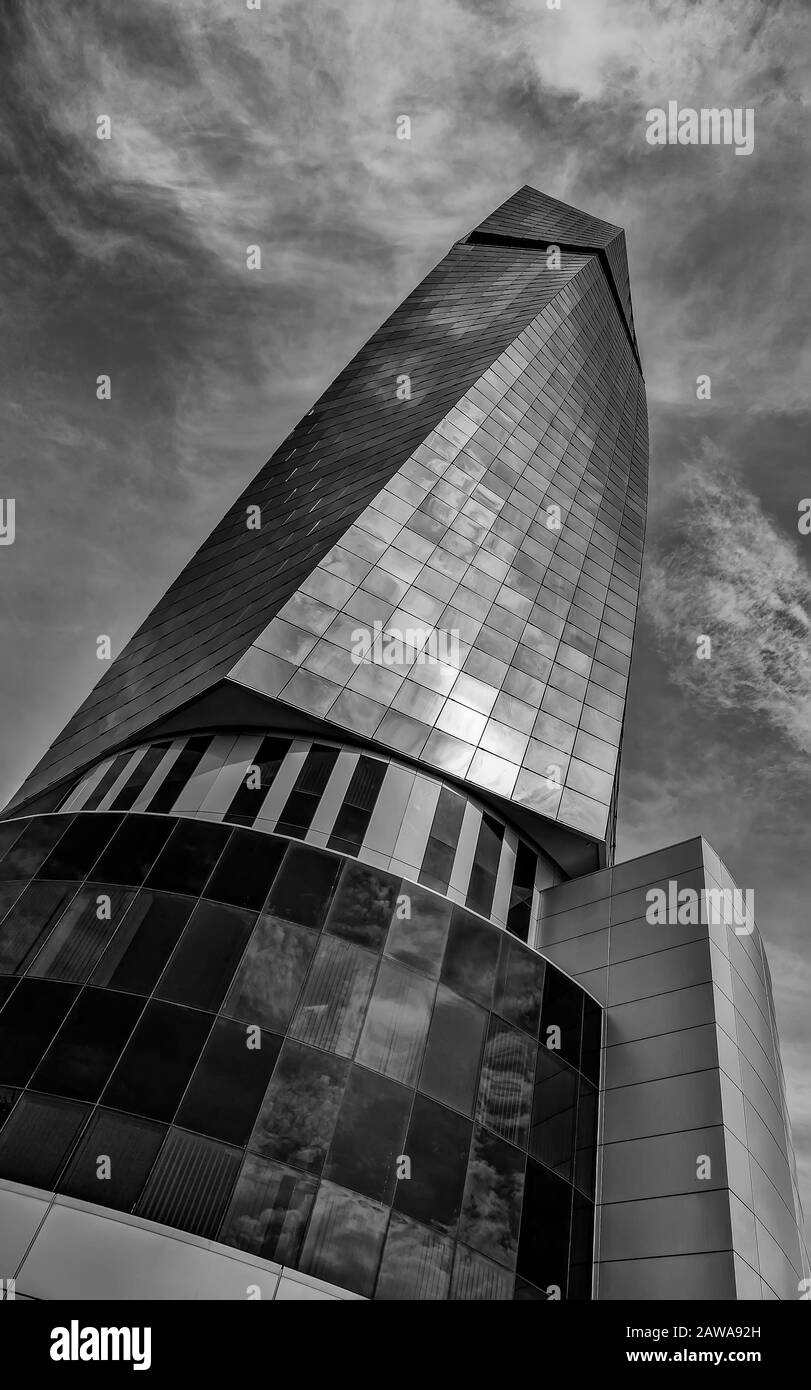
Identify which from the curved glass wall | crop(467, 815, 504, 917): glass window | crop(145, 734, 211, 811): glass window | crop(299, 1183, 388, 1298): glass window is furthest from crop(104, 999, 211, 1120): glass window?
crop(467, 815, 504, 917): glass window

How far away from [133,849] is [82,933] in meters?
2.68

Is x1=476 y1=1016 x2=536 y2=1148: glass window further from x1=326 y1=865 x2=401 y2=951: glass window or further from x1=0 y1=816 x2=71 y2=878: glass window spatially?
x1=0 y1=816 x2=71 y2=878: glass window

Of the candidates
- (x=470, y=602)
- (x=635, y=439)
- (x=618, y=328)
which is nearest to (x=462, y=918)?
(x=470, y=602)

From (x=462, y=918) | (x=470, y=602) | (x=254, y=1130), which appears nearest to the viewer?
(x=254, y=1130)

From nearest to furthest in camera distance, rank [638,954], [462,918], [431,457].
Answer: [462,918] < [638,954] < [431,457]

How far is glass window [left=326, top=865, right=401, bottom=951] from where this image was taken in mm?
20344

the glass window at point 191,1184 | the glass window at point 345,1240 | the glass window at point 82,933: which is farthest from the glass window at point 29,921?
the glass window at point 345,1240

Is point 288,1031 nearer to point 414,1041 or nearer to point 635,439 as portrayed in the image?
point 414,1041

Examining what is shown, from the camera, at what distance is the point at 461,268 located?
80625 millimetres

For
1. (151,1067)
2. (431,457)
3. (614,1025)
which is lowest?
(151,1067)

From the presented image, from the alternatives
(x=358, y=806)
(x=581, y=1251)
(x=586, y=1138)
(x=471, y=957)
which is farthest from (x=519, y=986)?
(x=358, y=806)

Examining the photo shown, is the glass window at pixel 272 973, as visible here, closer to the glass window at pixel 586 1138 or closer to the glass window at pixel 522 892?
the glass window at pixel 586 1138

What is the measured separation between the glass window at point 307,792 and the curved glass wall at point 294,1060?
9.18 feet

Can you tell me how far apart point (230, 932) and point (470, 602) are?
18.6 metres
